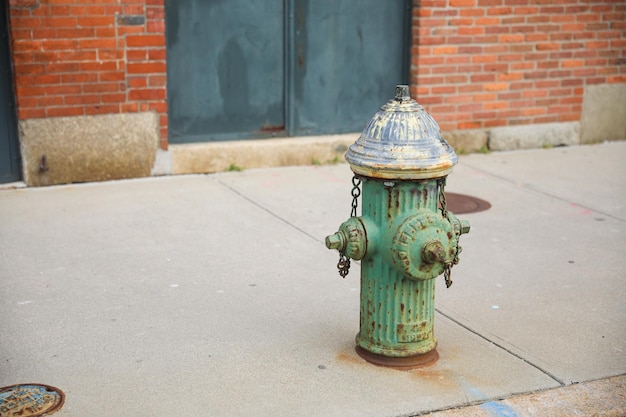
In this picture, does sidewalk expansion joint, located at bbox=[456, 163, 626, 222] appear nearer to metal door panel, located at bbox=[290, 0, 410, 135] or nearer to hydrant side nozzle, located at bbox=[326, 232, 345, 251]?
metal door panel, located at bbox=[290, 0, 410, 135]

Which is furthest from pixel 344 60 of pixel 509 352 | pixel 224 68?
pixel 509 352

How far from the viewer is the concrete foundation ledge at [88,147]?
7121 millimetres

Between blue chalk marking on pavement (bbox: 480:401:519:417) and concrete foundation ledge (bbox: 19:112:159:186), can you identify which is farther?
concrete foundation ledge (bbox: 19:112:159:186)

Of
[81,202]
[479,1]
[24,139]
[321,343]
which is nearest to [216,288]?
[321,343]

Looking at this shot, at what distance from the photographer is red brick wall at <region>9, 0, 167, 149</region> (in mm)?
6906

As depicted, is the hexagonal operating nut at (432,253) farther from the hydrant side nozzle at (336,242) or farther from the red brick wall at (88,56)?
the red brick wall at (88,56)

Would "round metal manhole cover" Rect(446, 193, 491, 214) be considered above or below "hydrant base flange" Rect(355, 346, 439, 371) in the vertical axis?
above

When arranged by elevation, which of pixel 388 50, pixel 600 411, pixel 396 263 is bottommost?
pixel 600 411

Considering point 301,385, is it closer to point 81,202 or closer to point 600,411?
point 600,411

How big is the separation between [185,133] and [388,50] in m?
2.08

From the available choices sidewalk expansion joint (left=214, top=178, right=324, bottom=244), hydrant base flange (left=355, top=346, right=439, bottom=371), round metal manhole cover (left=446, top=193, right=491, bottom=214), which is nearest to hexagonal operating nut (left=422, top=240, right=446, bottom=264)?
hydrant base flange (left=355, top=346, right=439, bottom=371)

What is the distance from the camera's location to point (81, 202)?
687cm

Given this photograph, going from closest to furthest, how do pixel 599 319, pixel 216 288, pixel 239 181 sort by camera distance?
pixel 599 319 < pixel 216 288 < pixel 239 181

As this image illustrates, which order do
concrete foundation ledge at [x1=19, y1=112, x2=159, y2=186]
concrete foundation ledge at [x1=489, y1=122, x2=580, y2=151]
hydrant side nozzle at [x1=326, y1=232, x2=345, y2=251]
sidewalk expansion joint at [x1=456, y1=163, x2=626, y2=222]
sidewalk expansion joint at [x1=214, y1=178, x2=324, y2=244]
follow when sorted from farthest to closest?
concrete foundation ledge at [x1=489, y1=122, x2=580, y2=151] < concrete foundation ledge at [x1=19, y1=112, x2=159, y2=186] < sidewalk expansion joint at [x1=456, y1=163, x2=626, y2=222] < sidewalk expansion joint at [x1=214, y1=178, x2=324, y2=244] < hydrant side nozzle at [x1=326, y1=232, x2=345, y2=251]
